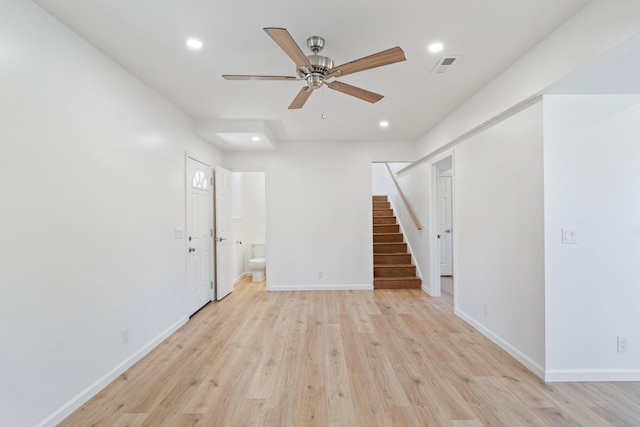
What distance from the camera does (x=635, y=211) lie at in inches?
88.7

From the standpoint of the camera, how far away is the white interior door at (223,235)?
4570mm

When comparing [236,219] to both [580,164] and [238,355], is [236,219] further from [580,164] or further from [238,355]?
[580,164]

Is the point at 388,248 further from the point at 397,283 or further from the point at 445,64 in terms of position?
the point at 445,64

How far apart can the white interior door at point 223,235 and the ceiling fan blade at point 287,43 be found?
3.10m

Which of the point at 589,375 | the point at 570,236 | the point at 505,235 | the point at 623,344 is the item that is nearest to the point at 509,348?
the point at 589,375

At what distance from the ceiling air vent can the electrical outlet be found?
2.56m

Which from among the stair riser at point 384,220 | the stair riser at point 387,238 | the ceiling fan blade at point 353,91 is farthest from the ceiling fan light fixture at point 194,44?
the stair riser at point 384,220

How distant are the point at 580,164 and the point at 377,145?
316 centimetres

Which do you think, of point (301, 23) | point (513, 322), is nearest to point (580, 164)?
point (513, 322)

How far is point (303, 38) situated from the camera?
6.91ft

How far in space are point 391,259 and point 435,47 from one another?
401cm

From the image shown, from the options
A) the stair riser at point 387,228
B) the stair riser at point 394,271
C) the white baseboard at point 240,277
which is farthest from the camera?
the stair riser at point 387,228

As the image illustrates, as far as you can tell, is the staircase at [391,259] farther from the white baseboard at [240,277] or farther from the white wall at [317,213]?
the white baseboard at [240,277]

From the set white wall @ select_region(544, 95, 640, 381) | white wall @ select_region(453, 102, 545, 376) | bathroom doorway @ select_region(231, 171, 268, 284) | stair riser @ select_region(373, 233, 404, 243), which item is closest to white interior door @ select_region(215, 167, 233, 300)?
bathroom doorway @ select_region(231, 171, 268, 284)
